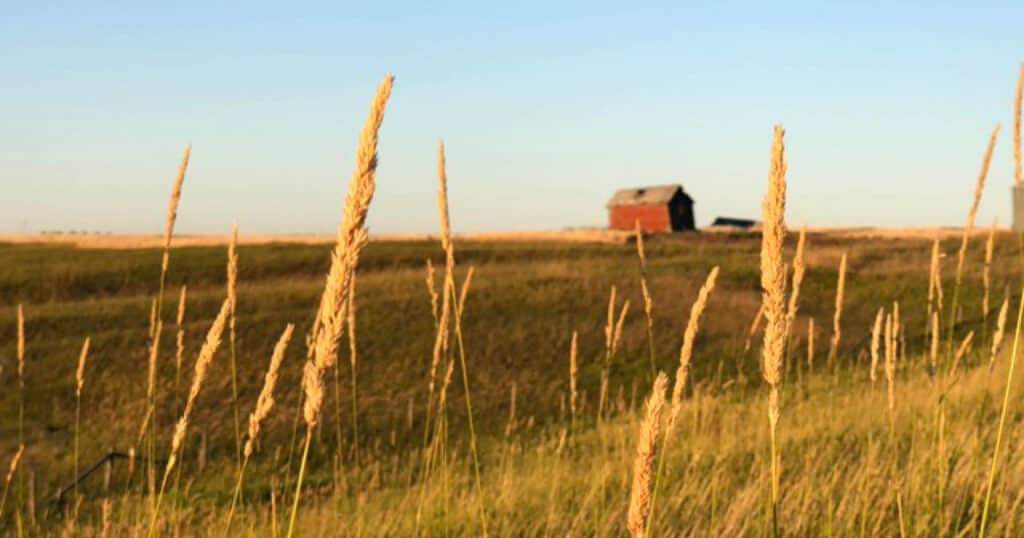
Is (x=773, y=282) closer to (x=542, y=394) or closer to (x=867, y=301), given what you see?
(x=542, y=394)

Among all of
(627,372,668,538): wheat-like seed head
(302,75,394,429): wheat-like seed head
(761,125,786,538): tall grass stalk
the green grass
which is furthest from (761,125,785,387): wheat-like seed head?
the green grass

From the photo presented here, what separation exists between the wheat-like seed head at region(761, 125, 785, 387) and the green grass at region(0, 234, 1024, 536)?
260 cm

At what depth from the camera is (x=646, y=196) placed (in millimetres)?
82875

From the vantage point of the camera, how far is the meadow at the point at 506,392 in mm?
4030

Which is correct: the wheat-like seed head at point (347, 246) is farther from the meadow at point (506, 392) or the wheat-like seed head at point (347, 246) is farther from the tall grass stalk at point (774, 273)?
the tall grass stalk at point (774, 273)

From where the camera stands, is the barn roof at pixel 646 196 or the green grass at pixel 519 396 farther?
the barn roof at pixel 646 196

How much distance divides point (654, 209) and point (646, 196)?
1.92 meters

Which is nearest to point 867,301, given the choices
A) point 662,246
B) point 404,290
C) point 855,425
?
point 404,290

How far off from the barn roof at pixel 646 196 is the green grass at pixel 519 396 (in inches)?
1139

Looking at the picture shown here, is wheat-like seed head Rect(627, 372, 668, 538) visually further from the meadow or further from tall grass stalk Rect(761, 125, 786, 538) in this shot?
tall grass stalk Rect(761, 125, 786, 538)

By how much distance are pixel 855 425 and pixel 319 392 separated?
24.8 feet

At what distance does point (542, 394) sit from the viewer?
73.8 feet

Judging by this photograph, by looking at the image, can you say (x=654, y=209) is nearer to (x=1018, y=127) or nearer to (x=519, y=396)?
(x=519, y=396)

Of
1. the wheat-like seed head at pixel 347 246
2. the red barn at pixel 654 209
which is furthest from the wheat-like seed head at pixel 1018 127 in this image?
the red barn at pixel 654 209
